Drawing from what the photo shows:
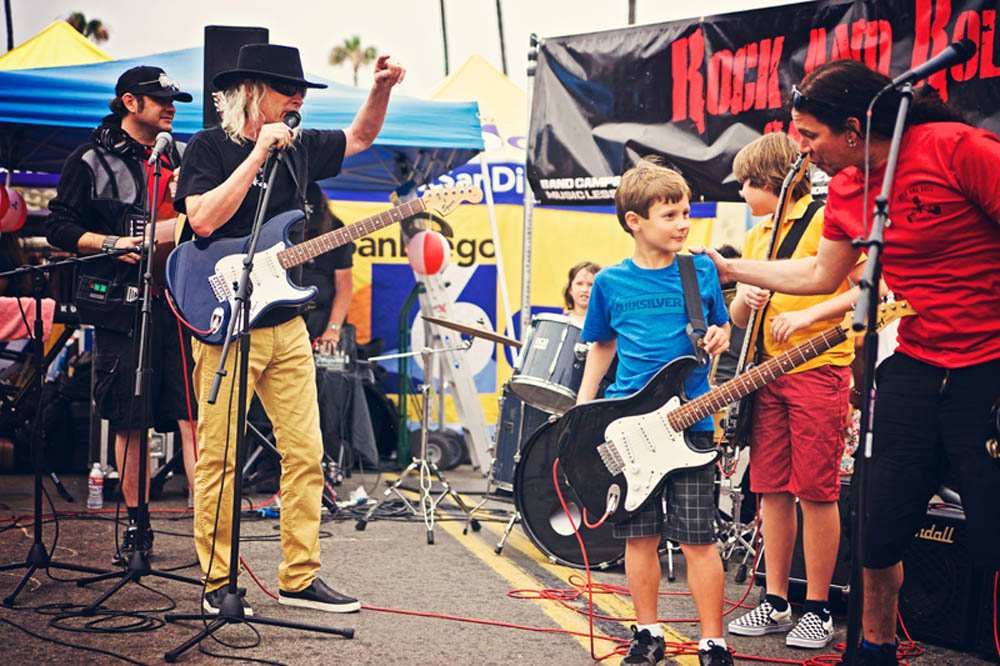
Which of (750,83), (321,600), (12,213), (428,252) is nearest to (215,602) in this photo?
(321,600)

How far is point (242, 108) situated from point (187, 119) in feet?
14.9

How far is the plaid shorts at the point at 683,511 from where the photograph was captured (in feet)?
13.6

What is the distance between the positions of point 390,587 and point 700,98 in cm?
385

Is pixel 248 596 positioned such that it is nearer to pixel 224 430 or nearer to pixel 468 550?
pixel 224 430

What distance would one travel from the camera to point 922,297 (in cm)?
361

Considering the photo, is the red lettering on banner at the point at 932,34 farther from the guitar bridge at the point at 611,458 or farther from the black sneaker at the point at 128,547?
the black sneaker at the point at 128,547

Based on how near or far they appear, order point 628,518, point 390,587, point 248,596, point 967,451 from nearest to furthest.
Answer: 1. point 967,451
2. point 628,518
3. point 248,596
4. point 390,587

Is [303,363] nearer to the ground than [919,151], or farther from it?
nearer to the ground

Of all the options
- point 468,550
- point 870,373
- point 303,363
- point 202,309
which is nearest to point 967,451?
point 870,373

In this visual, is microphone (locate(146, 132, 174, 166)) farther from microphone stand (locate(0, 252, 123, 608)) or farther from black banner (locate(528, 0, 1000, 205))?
black banner (locate(528, 0, 1000, 205))

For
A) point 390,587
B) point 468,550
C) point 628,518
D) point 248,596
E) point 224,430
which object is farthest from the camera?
point 468,550

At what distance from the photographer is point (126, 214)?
6270 mm

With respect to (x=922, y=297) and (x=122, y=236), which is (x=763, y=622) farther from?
(x=122, y=236)

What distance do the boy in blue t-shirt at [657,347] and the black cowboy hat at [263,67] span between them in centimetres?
157
